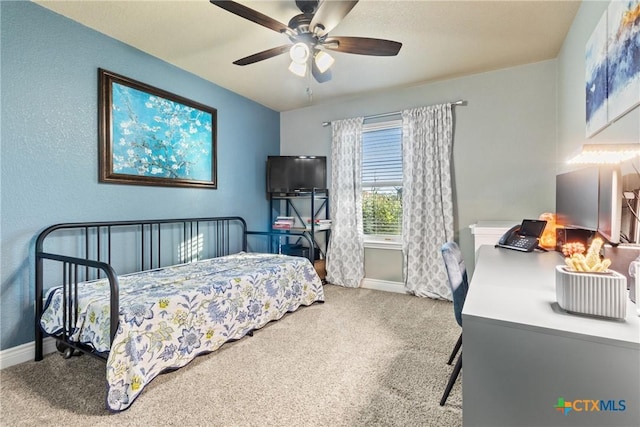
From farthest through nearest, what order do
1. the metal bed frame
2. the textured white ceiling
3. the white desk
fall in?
the textured white ceiling, the metal bed frame, the white desk

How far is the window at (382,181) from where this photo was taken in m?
3.61

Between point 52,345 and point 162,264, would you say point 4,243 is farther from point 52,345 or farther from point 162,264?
point 162,264

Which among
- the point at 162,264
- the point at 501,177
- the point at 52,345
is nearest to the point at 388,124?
the point at 501,177

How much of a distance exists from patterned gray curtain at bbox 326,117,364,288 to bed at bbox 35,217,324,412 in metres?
0.76

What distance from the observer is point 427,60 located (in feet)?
9.19

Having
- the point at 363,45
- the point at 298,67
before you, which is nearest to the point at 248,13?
the point at 298,67

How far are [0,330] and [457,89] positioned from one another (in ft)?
13.9

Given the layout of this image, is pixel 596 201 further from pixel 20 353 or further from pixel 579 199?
pixel 20 353

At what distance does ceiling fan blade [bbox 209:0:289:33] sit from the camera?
5.21 ft

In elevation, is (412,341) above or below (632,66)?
below

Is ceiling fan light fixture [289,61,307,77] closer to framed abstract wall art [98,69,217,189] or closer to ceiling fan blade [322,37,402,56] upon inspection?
ceiling fan blade [322,37,402,56]

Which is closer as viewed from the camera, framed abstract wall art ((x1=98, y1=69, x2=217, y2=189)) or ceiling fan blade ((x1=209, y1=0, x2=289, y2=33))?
ceiling fan blade ((x1=209, y1=0, x2=289, y2=33))

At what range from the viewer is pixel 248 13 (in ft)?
5.54

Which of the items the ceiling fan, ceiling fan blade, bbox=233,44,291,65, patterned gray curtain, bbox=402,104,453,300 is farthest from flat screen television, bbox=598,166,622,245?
patterned gray curtain, bbox=402,104,453,300
